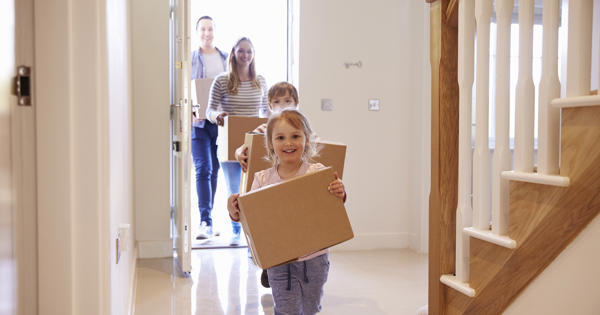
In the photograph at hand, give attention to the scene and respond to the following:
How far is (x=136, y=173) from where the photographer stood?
12.1ft

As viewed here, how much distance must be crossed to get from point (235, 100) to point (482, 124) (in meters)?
2.05

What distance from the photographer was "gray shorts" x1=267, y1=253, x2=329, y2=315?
5.93ft

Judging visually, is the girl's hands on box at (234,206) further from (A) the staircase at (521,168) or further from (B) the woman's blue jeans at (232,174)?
(B) the woman's blue jeans at (232,174)

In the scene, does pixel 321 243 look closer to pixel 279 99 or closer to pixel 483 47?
pixel 483 47

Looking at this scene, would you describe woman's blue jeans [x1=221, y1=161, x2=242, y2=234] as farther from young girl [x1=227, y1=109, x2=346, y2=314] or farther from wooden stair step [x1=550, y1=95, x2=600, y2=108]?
wooden stair step [x1=550, y1=95, x2=600, y2=108]

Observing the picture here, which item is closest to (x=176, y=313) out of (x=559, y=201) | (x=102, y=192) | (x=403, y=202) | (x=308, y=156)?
(x=308, y=156)

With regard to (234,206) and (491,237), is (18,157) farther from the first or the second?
(491,237)

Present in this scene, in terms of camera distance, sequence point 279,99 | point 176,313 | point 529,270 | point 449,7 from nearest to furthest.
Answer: point 529,270, point 449,7, point 176,313, point 279,99

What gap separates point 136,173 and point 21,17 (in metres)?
2.60

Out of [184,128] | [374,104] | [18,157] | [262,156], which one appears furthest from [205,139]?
[18,157]

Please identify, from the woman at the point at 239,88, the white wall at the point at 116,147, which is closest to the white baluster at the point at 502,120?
the white wall at the point at 116,147

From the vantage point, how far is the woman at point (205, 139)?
3.81m

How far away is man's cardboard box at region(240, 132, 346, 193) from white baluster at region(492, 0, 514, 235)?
0.71 meters

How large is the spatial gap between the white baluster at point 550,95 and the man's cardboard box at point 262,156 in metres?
0.89
